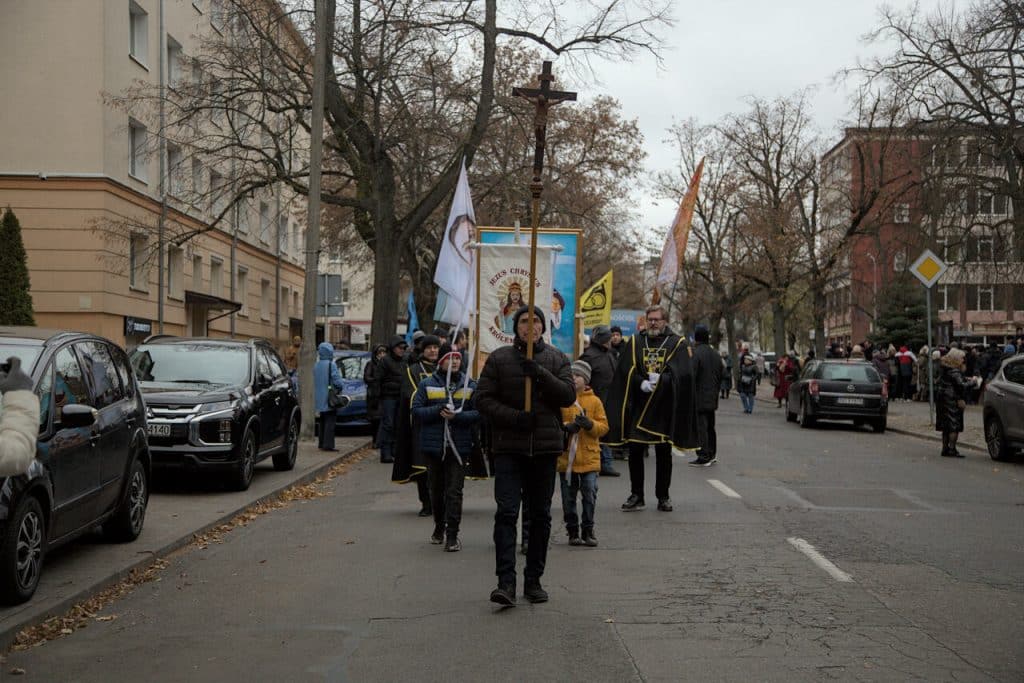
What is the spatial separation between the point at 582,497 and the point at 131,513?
3.62 meters

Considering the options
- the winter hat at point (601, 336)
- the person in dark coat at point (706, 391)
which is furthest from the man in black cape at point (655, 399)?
the person in dark coat at point (706, 391)

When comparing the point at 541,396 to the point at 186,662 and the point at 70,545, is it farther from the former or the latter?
the point at 70,545

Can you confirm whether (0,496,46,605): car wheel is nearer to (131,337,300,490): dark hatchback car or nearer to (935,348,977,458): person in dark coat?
(131,337,300,490): dark hatchback car

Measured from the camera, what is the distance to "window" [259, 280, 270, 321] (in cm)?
4524

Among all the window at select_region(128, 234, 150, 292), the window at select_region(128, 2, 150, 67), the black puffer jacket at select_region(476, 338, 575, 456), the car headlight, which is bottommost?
the car headlight

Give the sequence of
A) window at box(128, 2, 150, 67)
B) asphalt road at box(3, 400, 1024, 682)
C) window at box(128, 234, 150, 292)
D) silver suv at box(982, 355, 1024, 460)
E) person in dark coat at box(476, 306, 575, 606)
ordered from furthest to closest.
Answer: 1. window at box(128, 2, 150, 67)
2. window at box(128, 234, 150, 292)
3. silver suv at box(982, 355, 1024, 460)
4. person in dark coat at box(476, 306, 575, 606)
5. asphalt road at box(3, 400, 1024, 682)

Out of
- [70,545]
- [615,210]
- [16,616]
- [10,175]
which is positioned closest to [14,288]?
[10,175]

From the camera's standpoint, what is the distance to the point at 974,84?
22.6 meters

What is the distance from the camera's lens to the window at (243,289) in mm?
41875

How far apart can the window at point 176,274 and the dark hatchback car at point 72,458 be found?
979 inches

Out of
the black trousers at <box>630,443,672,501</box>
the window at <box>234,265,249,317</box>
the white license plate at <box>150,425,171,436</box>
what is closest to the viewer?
the black trousers at <box>630,443,672,501</box>

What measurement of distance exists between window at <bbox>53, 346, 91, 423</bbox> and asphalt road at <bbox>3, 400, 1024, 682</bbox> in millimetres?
1394

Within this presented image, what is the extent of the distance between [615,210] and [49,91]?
21351 millimetres

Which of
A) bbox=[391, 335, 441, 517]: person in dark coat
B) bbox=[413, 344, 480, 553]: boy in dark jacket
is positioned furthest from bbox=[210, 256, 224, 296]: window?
bbox=[413, 344, 480, 553]: boy in dark jacket
